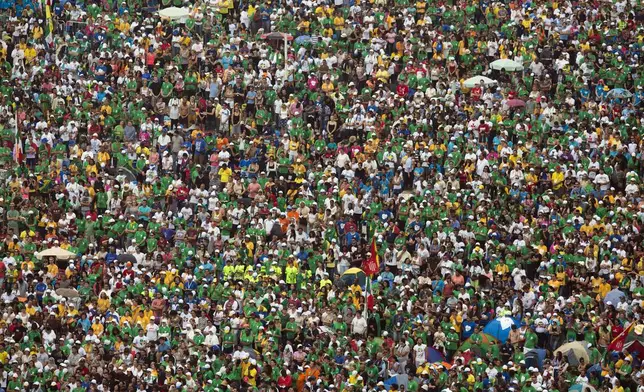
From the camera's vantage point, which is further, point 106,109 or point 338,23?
point 338,23

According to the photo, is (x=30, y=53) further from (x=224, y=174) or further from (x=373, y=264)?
(x=373, y=264)

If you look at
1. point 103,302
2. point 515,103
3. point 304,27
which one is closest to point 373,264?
point 103,302

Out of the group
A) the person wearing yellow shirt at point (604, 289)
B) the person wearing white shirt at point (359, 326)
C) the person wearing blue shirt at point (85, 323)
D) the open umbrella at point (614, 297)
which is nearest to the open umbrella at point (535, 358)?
the open umbrella at point (614, 297)

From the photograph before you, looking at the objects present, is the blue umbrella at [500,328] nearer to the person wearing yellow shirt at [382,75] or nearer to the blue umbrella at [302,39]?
the person wearing yellow shirt at [382,75]

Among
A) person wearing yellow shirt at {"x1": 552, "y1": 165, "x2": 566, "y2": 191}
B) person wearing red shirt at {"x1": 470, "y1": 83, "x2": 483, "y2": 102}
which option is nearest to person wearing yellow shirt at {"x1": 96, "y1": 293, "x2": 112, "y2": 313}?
person wearing yellow shirt at {"x1": 552, "y1": 165, "x2": 566, "y2": 191}

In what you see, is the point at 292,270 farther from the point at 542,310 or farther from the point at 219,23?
the point at 219,23

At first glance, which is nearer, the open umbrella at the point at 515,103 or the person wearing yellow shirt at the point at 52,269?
the person wearing yellow shirt at the point at 52,269

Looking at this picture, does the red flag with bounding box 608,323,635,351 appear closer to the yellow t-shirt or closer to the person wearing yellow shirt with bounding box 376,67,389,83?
the yellow t-shirt
